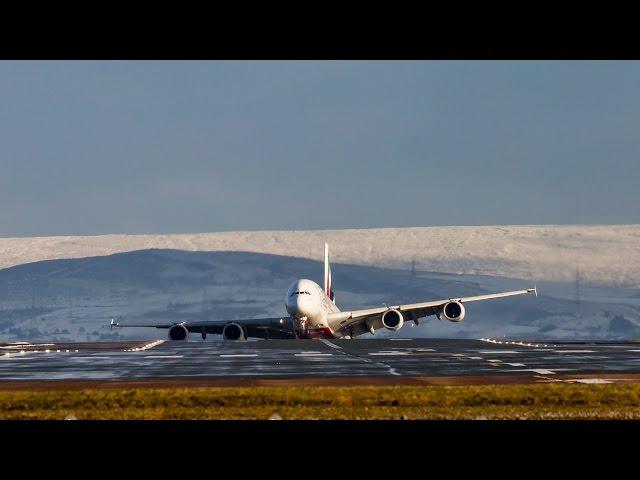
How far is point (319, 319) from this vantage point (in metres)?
109

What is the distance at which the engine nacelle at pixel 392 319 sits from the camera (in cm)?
10906

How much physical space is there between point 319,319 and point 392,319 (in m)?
7.32

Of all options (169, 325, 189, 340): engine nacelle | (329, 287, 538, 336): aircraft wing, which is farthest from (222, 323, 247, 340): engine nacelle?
(329, 287, 538, 336): aircraft wing

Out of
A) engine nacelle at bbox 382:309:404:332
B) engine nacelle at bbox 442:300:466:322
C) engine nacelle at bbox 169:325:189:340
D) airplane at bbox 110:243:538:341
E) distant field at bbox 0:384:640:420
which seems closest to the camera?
distant field at bbox 0:384:640:420

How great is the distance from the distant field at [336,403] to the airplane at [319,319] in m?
71.8

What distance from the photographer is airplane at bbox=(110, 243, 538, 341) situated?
105562 millimetres

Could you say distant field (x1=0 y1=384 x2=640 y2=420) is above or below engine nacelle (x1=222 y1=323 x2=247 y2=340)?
below

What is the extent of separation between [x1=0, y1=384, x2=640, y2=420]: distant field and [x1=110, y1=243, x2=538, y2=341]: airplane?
236 feet

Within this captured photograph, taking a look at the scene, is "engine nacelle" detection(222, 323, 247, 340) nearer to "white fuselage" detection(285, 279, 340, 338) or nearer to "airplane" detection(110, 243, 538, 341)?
"airplane" detection(110, 243, 538, 341)

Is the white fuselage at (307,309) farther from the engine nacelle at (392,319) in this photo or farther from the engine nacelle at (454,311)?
the engine nacelle at (454,311)

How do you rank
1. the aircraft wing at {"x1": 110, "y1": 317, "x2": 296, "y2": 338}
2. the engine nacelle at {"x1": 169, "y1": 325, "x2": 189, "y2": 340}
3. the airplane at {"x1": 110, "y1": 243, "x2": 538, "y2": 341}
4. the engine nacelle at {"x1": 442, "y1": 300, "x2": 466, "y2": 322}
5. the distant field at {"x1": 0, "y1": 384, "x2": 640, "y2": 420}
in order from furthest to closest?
the engine nacelle at {"x1": 169, "y1": 325, "x2": 189, "y2": 340}, the aircraft wing at {"x1": 110, "y1": 317, "x2": 296, "y2": 338}, the engine nacelle at {"x1": 442, "y1": 300, "x2": 466, "y2": 322}, the airplane at {"x1": 110, "y1": 243, "x2": 538, "y2": 341}, the distant field at {"x1": 0, "y1": 384, "x2": 640, "y2": 420}

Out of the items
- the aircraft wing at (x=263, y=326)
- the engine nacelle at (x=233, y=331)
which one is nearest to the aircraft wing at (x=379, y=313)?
the aircraft wing at (x=263, y=326)
